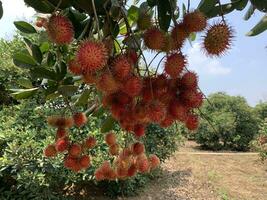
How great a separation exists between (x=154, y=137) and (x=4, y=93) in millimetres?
1778

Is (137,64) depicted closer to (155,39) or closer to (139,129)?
(155,39)

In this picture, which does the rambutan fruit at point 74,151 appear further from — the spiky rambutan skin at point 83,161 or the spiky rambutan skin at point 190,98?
the spiky rambutan skin at point 190,98

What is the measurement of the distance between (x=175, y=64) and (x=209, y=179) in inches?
217

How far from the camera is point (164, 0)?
3.36ft

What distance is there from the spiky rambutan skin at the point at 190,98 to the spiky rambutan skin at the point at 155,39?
10cm

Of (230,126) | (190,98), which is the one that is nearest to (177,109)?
(190,98)

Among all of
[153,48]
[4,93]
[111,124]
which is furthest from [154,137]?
[153,48]

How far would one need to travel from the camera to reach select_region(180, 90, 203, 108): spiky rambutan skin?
35.2 inches

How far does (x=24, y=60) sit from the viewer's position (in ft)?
3.53

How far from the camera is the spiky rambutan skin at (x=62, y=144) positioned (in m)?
1.14

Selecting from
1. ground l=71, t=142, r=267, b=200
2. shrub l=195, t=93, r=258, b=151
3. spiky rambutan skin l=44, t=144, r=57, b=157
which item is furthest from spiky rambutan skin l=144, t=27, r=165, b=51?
shrub l=195, t=93, r=258, b=151

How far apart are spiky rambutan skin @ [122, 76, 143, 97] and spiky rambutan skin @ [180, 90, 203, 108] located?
0.29 ft

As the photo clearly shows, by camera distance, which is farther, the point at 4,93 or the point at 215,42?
the point at 4,93

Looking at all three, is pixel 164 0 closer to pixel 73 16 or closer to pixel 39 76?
pixel 73 16
